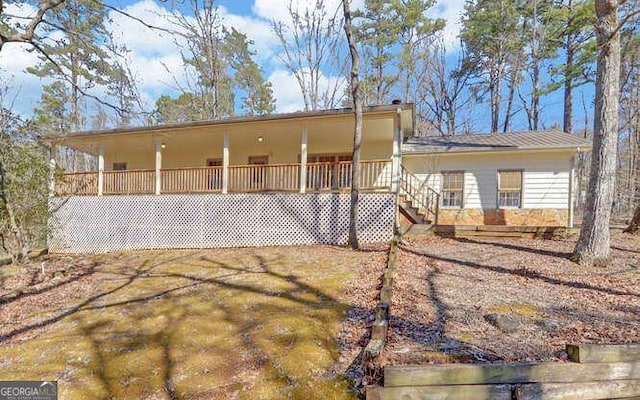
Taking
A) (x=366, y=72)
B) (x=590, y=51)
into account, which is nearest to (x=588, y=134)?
(x=590, y=51)

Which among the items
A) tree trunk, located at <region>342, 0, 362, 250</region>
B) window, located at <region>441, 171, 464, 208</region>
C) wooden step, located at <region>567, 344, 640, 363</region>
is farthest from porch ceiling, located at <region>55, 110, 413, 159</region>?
wooden step, located at <region>567, 344, 640, 363</region>

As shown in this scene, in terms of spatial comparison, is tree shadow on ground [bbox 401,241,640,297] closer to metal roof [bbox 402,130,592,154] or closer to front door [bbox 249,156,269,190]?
front door [bbox 249,156,269,190]

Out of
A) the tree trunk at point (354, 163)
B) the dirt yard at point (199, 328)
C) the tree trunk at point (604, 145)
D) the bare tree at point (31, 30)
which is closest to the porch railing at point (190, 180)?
the dirt yard at point (199, 328)

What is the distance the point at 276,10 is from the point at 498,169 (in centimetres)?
1504

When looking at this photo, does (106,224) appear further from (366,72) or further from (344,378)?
(366,72)

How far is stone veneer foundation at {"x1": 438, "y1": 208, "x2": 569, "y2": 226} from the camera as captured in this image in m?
11.2

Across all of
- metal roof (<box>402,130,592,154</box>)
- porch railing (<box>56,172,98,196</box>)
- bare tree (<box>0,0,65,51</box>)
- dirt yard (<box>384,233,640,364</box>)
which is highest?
bare tree (<box>0,0,65,51</box>)

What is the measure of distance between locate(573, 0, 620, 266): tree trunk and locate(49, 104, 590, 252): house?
426cm

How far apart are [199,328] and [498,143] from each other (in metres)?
12.0

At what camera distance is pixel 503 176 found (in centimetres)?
1170

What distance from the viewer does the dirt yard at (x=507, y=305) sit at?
329cm

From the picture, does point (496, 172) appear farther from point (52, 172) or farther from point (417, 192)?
point (52, 172)

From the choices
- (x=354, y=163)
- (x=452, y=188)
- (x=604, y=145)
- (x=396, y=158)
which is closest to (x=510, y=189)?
(x=452, y=188)

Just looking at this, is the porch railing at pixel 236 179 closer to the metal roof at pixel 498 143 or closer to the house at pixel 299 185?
the house at pixel 299 185
